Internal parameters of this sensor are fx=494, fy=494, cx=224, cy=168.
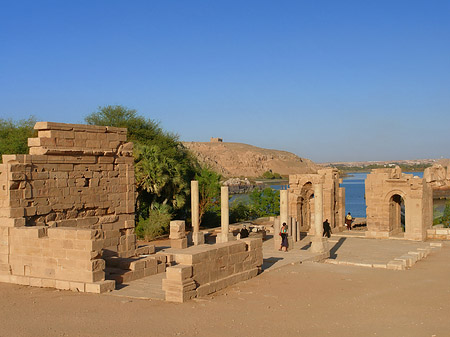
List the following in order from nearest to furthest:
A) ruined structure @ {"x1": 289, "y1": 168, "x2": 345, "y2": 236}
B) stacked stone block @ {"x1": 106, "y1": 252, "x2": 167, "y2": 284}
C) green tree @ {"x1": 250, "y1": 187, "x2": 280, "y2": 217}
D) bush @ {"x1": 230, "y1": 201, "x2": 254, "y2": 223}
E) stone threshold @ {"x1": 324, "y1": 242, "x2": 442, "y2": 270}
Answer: stacked stone block @ {"x1": 106, "y1": 252, "x2": 167, "y2": 284} → stone threshold @ {"x1": 324, "y1": 242, "x2": 442, "y2": 270} → ruined structure @ {"x1": 289, "y1": 168, "x2": 345, "y2": 236} → bush @ {"x1": 230, "y1": 201, "x2": 254, "y2": 223} → green tree @ {"x1": 250, "y1": 187, "x2": 280, "y2": 217}

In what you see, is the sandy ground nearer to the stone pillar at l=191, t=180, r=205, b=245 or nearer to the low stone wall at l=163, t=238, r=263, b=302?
the low stone wall at l=163, t=238, r=263, b=302

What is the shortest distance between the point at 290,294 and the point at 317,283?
1.53 metres

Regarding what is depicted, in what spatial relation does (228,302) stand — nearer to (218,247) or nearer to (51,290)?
(218,247)

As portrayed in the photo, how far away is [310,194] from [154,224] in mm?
8592

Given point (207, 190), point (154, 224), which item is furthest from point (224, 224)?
point (207, 190)

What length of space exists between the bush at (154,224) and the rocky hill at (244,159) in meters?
93.4

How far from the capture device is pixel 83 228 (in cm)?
1183

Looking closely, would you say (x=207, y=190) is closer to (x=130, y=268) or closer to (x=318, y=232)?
(x=318, y=232)

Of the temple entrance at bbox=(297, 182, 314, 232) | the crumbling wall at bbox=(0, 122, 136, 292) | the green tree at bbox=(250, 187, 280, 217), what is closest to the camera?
the crumbling wall at bbox=(0, 122, 136, 292)

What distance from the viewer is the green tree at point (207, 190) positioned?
2755 centimetres

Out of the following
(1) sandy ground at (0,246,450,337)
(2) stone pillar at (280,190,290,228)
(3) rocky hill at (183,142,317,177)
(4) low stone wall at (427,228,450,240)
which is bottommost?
(4) low stone wall at (427,228,450,240)

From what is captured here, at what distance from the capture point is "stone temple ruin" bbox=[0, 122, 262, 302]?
10648 mm

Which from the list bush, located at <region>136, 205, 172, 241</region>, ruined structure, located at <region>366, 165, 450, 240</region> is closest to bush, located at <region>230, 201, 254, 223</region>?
bush, located at <region>136, 205, 172, 241</region>

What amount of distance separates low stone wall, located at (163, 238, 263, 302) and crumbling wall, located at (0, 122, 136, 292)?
1.90 metres
